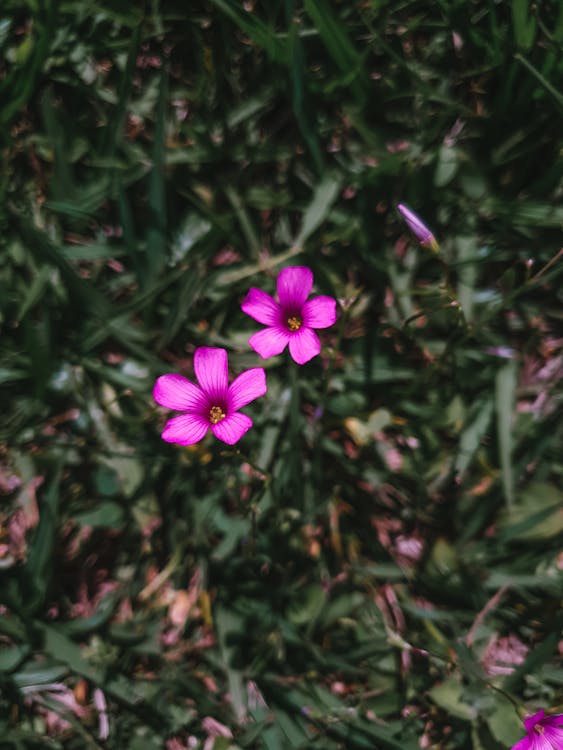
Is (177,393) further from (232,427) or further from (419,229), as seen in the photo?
(419,229)

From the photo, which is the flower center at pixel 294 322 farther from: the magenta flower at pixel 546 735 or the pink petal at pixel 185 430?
the magenta flower at pixel 546 735

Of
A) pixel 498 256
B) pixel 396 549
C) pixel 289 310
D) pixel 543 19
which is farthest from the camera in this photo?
pixel 396 549

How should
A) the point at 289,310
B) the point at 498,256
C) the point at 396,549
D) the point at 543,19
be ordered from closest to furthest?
1. the point at 289,310
2. the point at 543,19
3. the point at 498,256
4. the point at 396,549

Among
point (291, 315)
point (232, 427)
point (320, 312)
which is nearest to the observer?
point (232, 427)

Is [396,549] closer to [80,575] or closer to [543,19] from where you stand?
[80,575]

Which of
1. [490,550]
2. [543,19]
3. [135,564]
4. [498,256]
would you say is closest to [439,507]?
[490,550]

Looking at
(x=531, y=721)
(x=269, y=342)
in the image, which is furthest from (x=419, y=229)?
(x=531, y=721)

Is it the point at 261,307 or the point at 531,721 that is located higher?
the point at 261,307
